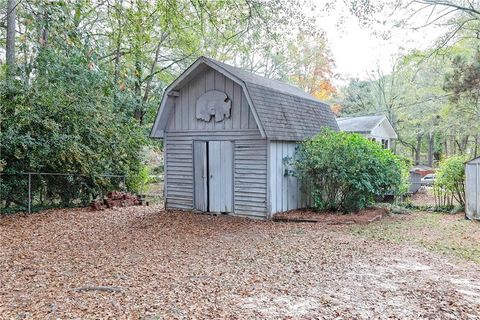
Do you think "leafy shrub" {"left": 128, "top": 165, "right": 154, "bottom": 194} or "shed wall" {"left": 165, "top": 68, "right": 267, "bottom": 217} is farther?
"leafy shrub" {"left": 128, "top": 165, "right": 154, "bottom": 194}

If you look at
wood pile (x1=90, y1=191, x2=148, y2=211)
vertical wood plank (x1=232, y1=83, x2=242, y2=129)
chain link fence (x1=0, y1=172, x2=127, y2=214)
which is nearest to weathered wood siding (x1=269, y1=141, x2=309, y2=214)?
vertical wood plank (x1=232, y1=83, x2=242, y2=129)

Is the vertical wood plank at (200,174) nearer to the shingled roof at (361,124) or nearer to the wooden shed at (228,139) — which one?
the wooden shed at (228,139)

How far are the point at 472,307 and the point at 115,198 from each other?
32.0 feet

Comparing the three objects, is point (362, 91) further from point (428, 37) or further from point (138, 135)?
point (138, 135)

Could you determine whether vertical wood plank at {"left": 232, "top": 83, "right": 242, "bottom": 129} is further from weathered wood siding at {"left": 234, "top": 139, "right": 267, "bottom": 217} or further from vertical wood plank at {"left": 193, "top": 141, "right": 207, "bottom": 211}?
vertical wood plank at {"left": 193, "top": 141, "right": 207, "bottom": 211}

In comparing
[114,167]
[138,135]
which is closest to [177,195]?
[114,167]

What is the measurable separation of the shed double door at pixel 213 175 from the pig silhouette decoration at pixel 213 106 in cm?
67

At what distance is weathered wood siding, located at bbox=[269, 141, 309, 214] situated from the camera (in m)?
9.10

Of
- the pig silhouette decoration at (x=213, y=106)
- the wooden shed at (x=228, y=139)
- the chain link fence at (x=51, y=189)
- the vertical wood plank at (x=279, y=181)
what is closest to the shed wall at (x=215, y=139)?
the wooden shed at (x=228, y=139)

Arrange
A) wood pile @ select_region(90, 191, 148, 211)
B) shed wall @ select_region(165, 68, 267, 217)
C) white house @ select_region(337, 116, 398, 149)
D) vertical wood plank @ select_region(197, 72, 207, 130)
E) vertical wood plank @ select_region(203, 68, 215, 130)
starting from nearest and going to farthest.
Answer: shed wall @ select_region(165, 68, 267, 217)
vertical wood plank @ select_region(203, 68, 215, 130)
vertical wood plank @ select_region(197, 72, 207, 130)
wood pile @ select_region(90, 191, 148, 211)
white house @ select_region(337, 116, 398, 149)

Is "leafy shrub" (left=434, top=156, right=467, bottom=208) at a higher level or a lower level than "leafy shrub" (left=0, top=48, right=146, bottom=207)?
lower

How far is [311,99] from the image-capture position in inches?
466

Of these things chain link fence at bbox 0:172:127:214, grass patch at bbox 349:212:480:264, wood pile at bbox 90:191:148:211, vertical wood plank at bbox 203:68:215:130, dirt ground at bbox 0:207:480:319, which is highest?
vertical wood plank at bbox 203:68:215:130

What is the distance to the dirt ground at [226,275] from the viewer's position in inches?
145
